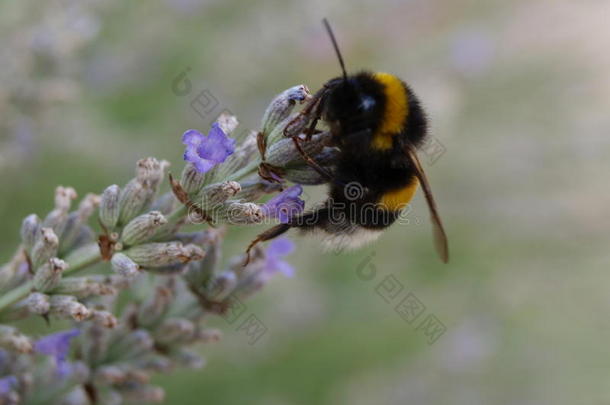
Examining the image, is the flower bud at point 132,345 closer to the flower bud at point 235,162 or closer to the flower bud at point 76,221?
the flower bud at point 76,221

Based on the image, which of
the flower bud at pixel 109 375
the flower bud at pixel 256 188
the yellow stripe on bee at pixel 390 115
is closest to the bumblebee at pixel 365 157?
the yellow stripe on bee at pixel 390 115

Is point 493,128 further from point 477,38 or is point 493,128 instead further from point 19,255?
point 19,255

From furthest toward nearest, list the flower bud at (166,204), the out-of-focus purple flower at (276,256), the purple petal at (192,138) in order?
1. the out-of-focus purple flower at (276,256)
2. the flower bud at (166,204)
3. the purple petal at (192,138)

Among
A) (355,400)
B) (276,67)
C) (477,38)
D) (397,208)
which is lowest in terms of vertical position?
(355,400)

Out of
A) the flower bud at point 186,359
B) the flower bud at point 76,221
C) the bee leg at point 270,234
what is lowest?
the flower bud at point 186,359

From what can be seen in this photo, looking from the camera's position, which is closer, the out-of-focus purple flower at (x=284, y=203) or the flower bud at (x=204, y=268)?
the out-of-focus purple flower at (x=284, y=203)

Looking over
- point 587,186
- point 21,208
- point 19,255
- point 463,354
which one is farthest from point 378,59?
point 19,255

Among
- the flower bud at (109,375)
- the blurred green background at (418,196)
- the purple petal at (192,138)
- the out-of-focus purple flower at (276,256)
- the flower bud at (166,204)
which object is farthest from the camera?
the blurred green background at (418,196)
